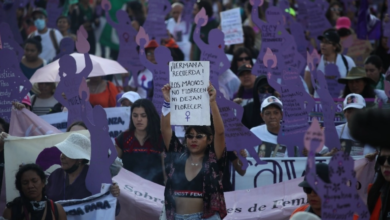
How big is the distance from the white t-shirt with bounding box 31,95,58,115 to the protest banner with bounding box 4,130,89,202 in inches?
80.1

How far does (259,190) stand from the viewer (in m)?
6.16

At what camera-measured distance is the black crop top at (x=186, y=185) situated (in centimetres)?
512

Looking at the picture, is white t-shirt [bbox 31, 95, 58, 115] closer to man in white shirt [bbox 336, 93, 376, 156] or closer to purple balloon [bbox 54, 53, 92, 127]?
purple balloon [bbox 54, 53, 92, 127]

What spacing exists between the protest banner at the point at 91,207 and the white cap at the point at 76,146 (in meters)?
0.39

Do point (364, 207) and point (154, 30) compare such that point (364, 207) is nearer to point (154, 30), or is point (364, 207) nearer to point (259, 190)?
point (259, 190)

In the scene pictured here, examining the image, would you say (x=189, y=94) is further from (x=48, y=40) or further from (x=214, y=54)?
(x=48, y=40)

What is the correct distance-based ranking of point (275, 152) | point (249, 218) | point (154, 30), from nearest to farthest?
point (249, 218), point (275, 152), point (154, 30)

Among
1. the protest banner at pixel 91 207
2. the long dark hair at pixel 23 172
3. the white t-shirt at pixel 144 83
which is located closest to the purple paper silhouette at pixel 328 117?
the protest banner at pixel 91 207

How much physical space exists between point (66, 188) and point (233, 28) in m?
5.28

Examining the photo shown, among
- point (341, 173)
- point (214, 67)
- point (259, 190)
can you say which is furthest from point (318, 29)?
point (341, 173)

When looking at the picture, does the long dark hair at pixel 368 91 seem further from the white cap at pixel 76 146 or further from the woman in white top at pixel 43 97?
the white cap at pixel 76 146

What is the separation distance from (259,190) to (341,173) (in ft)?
5.80

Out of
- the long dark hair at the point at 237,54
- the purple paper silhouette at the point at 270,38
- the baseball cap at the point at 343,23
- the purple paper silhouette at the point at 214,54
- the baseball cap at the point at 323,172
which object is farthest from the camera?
the baseball cap at the point at 343,23

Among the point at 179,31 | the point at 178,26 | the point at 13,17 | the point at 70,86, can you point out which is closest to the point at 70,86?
the point at 70,86
